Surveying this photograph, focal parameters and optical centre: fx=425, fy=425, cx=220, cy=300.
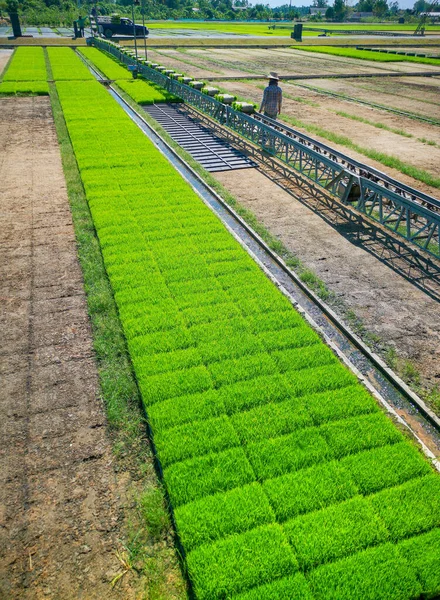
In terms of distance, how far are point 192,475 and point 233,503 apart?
0.55 m

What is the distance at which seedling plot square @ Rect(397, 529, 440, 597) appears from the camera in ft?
12.3

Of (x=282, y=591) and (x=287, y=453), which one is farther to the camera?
(x=287, y=453)

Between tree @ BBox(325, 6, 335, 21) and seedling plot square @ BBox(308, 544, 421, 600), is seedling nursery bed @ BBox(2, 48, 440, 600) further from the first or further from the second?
tree @ BBox(325, 6, 335, 21)

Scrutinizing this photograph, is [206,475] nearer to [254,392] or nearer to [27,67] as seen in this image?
[254,392]

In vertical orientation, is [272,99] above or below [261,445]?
above

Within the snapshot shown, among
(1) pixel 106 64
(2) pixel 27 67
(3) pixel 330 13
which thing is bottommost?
(2) pixel 27 67

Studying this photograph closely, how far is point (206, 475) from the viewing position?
464cm

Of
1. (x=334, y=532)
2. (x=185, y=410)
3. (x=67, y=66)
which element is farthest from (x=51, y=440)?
(x=67, y=66)

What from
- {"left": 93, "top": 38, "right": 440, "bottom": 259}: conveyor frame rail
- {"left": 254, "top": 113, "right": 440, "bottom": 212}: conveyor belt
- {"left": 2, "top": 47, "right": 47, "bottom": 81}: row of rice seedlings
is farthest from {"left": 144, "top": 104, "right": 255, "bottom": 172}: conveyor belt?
{"left": 2, "top": 47, "right": 47, "bottom": 81}: row of rice seedlings

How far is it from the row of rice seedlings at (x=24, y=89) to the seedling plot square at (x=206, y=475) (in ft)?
82.1

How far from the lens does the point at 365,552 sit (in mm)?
3977

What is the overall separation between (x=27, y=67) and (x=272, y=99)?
78.1 ft

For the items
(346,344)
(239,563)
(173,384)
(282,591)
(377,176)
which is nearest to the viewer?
(282,591)

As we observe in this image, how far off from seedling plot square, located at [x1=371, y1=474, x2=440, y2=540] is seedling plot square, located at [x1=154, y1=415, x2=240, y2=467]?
1.68m
